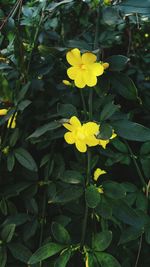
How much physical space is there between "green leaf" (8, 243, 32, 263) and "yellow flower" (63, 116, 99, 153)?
0.73 ft

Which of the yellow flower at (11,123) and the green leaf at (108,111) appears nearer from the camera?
the green leaf at (108,111)

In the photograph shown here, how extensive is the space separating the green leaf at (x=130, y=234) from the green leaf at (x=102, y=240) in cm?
6

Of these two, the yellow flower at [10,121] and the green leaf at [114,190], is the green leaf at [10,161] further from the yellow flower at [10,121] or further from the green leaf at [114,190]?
the green leaf at [114,190]

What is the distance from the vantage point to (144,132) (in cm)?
68

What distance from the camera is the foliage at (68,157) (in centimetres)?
69

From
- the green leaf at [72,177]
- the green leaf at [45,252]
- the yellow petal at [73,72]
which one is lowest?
the green leaf at [45,252]

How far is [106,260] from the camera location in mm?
672

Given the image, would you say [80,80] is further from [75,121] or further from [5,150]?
[5,150]

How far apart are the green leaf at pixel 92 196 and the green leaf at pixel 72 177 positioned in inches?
0.9

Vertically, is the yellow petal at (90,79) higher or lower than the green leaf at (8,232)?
higher

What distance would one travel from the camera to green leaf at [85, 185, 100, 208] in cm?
66

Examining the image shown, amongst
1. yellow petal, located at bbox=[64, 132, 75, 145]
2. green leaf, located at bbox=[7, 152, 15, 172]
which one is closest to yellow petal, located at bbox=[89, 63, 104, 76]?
yellow petal, located at bbox=[64, 132, 75, 145]

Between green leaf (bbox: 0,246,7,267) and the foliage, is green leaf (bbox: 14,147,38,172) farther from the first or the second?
green leaf (bbox: 0,246,7,267)

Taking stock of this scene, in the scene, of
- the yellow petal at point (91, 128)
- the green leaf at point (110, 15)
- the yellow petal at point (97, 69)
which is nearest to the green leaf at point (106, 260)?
the yellow petal at point (91, 128)
